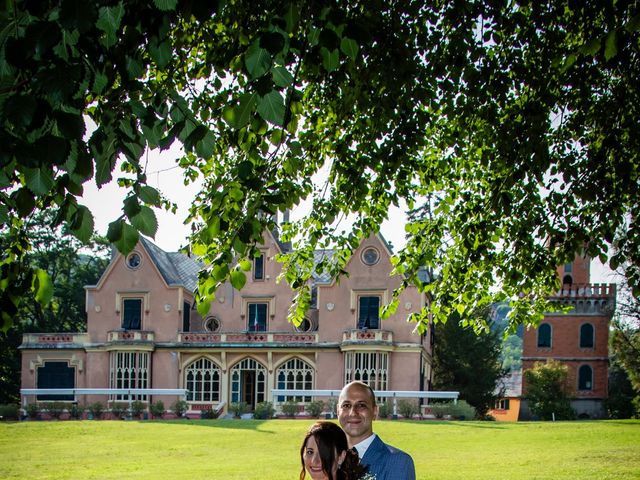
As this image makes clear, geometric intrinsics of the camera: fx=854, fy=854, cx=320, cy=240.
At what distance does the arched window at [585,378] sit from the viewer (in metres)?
50.0

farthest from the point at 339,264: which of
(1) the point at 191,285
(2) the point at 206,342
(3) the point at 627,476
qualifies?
(1) the point at 191,285

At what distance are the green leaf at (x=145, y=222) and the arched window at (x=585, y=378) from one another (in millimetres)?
49880

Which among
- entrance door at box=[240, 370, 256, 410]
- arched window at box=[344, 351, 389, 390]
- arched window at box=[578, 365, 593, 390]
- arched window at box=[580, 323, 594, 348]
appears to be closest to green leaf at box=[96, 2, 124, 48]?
arched window at box=[344, 351, 389, 390]

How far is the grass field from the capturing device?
52.8 feet

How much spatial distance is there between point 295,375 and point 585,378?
20.2 meters

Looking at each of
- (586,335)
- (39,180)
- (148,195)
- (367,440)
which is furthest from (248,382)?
(39,180)

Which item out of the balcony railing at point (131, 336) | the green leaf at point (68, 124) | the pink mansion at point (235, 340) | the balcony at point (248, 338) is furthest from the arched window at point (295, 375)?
the green leaf at point (68, 124)

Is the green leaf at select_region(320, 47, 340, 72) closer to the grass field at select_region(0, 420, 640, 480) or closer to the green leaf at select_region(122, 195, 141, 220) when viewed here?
the green leaf at select_region(122, 195, 141, 220)

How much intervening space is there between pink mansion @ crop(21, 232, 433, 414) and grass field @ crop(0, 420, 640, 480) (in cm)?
1015

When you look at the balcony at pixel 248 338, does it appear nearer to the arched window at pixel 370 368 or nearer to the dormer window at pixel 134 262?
the arched window at pixel 370 368

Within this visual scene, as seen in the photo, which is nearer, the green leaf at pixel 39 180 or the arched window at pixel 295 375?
the green leaf at pixel 39 180

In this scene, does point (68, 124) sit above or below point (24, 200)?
above

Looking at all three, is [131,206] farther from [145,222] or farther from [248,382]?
[248,382]

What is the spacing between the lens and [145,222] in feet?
11.9
